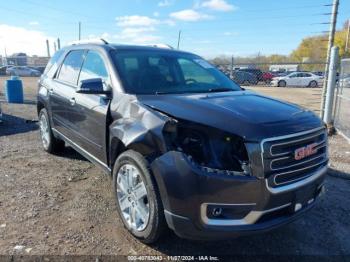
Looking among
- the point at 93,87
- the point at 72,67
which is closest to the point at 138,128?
the point at 93,87

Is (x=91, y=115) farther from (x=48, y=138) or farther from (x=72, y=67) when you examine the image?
(x=48, y=138)

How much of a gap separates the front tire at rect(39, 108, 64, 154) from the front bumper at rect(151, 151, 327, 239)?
3.61 metres

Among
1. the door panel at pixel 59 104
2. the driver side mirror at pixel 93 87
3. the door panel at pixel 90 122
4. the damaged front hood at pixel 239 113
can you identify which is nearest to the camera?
the damaged front hood at pixel 239 113

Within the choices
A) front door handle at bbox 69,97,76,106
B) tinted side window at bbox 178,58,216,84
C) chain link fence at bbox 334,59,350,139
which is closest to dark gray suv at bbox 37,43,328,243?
tinted side window at bbox 178,58,216,84

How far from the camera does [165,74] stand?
426 centimetres

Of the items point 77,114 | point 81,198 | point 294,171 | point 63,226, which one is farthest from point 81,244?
point 294,171

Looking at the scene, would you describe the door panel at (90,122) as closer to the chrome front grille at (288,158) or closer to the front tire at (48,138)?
the front tire at (48,138)

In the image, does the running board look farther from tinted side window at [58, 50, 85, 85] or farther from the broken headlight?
the broken headlight

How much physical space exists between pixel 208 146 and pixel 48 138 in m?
4.09

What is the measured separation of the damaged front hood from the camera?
9.18 feet

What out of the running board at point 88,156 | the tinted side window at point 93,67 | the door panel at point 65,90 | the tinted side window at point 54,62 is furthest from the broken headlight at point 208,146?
the tinted side window at point 54,62

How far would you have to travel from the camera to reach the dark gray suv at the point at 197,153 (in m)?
2.71

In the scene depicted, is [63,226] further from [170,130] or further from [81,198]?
[170,130]

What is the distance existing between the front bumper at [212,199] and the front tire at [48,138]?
11.8 feet
